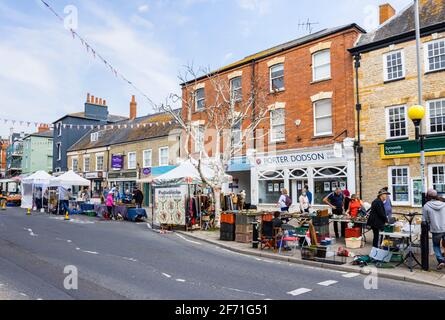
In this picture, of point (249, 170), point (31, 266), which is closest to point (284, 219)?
point (31, 266)

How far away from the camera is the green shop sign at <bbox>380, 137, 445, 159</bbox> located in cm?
1460

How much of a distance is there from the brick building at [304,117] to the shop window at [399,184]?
172cm

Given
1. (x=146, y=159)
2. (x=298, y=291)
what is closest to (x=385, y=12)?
(x=298, y=291)

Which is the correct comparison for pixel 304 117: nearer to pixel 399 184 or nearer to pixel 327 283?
pixel 399 184

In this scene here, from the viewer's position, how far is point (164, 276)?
7.31 meters

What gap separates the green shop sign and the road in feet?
30.3

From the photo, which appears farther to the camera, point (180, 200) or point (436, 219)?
→ point (180, 200)

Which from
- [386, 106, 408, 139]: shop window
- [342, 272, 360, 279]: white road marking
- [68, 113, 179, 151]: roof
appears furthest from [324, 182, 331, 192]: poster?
[68, 113, 179, 151]: roof

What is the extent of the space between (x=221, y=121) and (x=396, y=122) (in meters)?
8.35

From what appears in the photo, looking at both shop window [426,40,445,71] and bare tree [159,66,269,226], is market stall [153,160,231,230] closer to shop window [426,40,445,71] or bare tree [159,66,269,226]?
bare tree [159,66,269,226]
